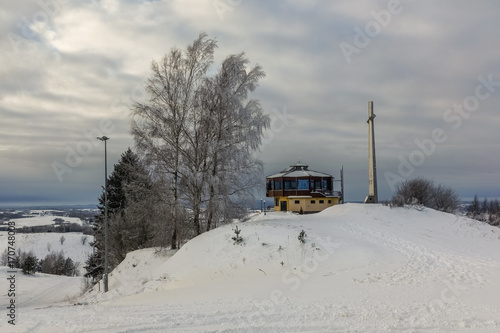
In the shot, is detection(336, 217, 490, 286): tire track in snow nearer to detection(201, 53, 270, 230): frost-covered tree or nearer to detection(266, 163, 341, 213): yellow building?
detection(201, 53, 270, 230): frost-covered tree

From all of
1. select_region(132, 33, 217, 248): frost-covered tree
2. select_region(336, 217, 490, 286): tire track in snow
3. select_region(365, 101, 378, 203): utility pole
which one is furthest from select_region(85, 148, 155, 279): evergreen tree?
select_region(365, 101, 378, 203): utility pole

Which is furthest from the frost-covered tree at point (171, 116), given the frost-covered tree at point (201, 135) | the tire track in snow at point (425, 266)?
the tire track in snow at point (425, 266)

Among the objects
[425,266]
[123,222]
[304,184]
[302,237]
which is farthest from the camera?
[304,184]

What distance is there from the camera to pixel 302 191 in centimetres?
4753

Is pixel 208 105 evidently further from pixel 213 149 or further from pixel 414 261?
pixel 414 261

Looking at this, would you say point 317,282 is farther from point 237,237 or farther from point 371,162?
point 371,162

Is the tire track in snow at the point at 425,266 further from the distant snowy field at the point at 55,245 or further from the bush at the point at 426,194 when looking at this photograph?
the distant snowy field at the point at 55,245

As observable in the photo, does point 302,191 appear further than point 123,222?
Yes

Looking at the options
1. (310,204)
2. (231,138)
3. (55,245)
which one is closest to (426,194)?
(310,204)

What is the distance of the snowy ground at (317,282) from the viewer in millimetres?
8070

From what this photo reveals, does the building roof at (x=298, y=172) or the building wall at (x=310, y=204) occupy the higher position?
the building roof at (x=298, y=172)

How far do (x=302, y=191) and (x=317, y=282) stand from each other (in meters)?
35.2

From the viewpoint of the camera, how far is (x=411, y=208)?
24.7m

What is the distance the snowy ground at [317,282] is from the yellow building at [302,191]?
22579 mm
